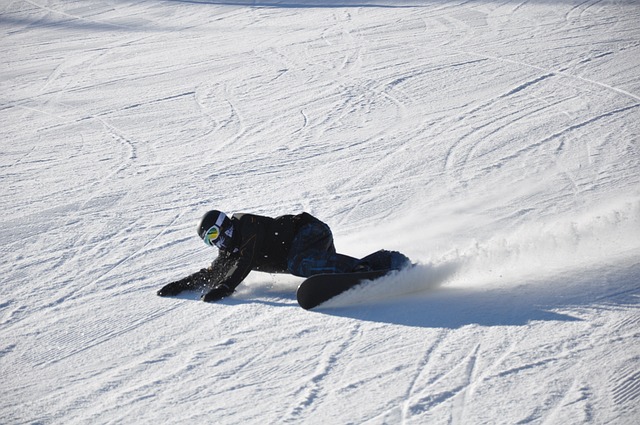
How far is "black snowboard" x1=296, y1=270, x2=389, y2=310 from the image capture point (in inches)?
225

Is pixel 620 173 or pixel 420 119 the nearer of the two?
pixel 620 173

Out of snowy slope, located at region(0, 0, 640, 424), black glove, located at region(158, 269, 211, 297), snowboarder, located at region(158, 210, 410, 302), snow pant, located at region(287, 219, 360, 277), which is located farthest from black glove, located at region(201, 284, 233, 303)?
snow pant, located at region(287, 219, 360, 277)

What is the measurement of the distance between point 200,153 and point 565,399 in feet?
25.2

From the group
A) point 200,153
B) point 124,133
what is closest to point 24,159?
point 124,133

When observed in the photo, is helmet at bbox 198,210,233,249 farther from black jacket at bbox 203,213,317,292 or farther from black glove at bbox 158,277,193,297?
black glove at bbox 158,277,193,297

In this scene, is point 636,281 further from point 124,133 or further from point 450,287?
point 124,133

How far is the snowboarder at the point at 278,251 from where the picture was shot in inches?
235

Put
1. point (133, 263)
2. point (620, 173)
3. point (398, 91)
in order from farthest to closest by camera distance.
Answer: point (398, 91) → point (620, 173) → point (133, 263)

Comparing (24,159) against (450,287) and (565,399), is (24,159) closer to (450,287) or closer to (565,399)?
(450,287)

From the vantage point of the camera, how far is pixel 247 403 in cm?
457

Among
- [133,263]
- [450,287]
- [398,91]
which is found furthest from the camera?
[398,91]

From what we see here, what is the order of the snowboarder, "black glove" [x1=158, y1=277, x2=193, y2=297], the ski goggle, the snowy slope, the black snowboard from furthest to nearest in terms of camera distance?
1. "black glove" [x1=158, y1=277, x2=193, y2=297]
2. the snowboarder
3. the ski goggle
4. the black snowboard
5. the snowy slope

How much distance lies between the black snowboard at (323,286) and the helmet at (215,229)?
0.76 metres

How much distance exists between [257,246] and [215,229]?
0.39 meters
